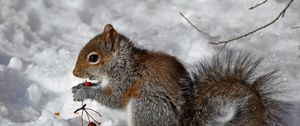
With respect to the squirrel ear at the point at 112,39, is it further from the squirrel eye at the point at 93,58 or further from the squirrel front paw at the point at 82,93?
the squirrel front paw at the point at 82,93

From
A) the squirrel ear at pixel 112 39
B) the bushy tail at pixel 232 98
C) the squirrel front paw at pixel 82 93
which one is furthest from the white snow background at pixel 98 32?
the bushy tail at pixel 232 98

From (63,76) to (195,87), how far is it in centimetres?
111

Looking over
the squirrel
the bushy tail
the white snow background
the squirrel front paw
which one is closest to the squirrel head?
the squirrel

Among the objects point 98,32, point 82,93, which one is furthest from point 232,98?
point 98,32

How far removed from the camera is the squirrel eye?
3586 millimetres

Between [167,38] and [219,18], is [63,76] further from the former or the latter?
[219,18]

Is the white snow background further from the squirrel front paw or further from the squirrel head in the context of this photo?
the squirrel head

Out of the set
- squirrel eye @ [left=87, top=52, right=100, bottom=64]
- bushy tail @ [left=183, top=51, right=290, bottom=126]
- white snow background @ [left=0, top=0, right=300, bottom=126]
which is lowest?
bushy tail @ [left=183, top=51, right=290, bottom=126]

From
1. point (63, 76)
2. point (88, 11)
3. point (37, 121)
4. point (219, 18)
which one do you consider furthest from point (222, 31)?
point (37, 121)

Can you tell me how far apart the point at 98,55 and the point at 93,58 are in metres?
0.03

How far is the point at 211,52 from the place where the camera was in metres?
4.59

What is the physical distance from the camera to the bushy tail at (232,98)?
11.1ft

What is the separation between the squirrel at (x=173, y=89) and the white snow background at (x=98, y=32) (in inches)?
11.5

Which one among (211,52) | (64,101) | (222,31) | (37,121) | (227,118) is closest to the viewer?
(227,118)
